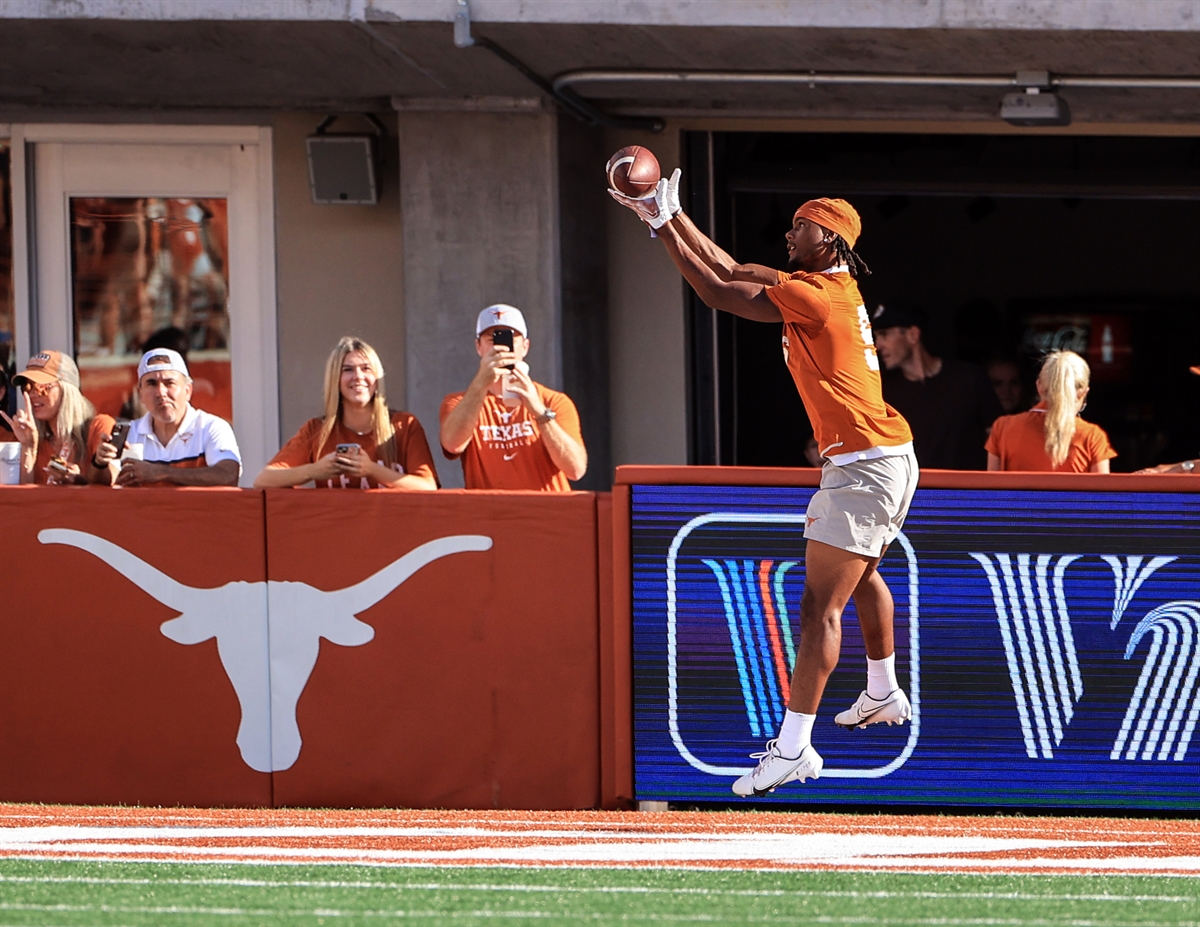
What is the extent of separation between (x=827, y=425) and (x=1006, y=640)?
5.19ft

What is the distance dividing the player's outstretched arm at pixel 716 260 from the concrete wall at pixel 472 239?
390 centimetres

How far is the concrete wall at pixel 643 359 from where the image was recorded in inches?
436

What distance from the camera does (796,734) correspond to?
626 centimetres

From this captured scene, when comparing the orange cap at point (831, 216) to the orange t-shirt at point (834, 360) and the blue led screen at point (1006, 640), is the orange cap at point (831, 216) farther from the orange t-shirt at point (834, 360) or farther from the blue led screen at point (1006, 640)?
the blue led screen at point (1006, 640)

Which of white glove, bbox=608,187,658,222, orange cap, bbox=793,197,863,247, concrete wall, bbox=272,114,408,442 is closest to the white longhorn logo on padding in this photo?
white glove, bbox=608,187,658,222

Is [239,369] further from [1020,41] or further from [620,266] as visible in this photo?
[1020,41]

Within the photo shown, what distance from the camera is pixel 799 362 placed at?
6.14 m

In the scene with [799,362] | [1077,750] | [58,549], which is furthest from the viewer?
[58,549]

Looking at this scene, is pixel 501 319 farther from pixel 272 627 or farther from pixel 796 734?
pixel 796 734

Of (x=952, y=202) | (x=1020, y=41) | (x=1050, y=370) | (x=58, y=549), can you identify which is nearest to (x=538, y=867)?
(x=58, y=549)

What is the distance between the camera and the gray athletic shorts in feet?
20.2

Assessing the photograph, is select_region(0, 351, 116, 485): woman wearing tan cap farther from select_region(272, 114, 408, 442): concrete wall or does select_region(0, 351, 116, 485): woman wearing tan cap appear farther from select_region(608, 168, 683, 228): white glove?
select_region(608, 168, 683, 228): white glove

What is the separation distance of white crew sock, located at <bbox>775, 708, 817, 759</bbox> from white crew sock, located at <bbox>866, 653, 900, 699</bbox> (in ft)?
1.32

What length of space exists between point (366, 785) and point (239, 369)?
4.31 m
